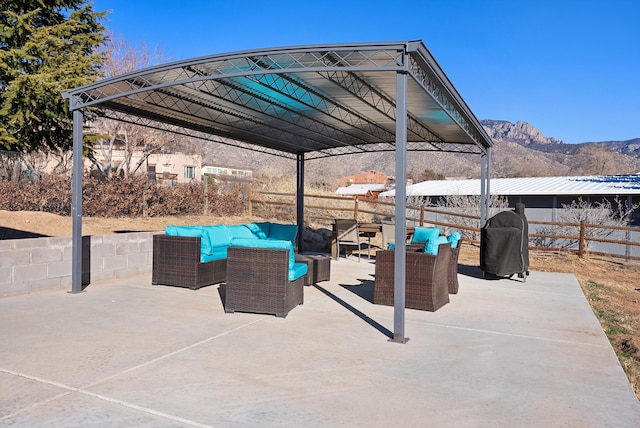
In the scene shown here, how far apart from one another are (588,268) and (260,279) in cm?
980

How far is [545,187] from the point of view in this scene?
20.4 meters

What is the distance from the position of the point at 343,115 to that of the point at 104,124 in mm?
13102

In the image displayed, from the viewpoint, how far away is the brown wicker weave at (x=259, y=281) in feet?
17.5

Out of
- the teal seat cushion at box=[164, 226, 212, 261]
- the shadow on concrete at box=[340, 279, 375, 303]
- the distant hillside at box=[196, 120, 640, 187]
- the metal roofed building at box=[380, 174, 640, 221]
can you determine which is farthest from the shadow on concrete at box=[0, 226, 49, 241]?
the distant hillside at box=[196, 120, 640, 187]

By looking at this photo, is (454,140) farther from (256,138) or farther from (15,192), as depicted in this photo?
(15,192)

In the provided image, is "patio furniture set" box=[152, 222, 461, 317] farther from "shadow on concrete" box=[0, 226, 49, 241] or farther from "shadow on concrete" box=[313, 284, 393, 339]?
"shadow on concrete" box=[0, 226, 49, 241]

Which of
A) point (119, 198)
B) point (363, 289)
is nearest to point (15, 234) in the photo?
point (119, 198)

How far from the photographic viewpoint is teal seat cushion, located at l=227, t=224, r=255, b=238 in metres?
8.54

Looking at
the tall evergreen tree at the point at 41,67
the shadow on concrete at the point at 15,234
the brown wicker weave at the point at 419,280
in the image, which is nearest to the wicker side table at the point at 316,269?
the brown wicker weave at the point at 419,280

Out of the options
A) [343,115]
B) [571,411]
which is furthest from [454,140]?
[571,411]

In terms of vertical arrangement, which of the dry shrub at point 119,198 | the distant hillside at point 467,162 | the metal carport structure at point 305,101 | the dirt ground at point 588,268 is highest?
the distant hillside at point 467,162

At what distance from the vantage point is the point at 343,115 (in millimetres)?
9672

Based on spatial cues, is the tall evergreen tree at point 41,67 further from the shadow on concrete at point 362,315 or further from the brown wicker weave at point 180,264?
the shadow on concrete at point 362,315

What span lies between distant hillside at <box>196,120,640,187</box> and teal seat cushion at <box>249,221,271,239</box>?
31367 millimetres
